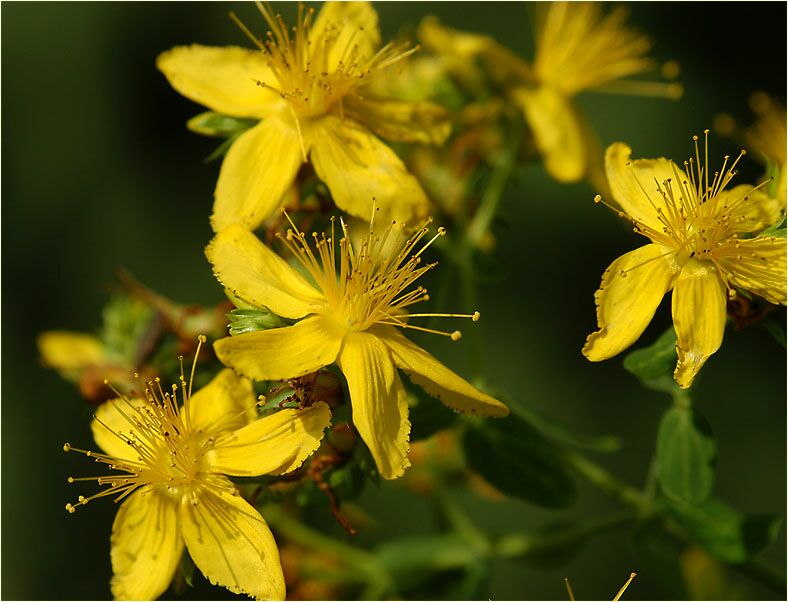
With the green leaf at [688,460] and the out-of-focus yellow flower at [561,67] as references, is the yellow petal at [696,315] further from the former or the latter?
the out-of-focus yellow flower at [561,67]

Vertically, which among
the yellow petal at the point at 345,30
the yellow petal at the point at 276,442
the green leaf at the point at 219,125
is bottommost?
the yellow petal at the point at 276,442

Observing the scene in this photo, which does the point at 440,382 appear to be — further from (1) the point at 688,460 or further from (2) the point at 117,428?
(2) the point at 117,428

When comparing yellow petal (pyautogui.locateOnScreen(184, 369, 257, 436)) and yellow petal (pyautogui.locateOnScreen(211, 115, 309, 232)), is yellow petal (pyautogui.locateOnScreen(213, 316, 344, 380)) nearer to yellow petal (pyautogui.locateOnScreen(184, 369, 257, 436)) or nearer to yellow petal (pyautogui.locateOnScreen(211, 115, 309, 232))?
yellow petal (pyautogui.locateOnScreen(184, 369, 257, 436))

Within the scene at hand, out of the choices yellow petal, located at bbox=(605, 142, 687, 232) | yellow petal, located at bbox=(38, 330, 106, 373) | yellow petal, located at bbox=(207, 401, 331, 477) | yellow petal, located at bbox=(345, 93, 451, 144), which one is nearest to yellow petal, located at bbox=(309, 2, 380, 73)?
yellow petal, located at bbox=(345, 93, 451, 144)

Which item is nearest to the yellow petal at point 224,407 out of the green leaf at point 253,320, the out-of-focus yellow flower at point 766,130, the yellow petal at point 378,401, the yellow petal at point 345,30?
the green leaf at point 253,320

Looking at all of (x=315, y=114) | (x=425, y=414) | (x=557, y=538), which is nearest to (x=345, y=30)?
(x=315, y=114)
